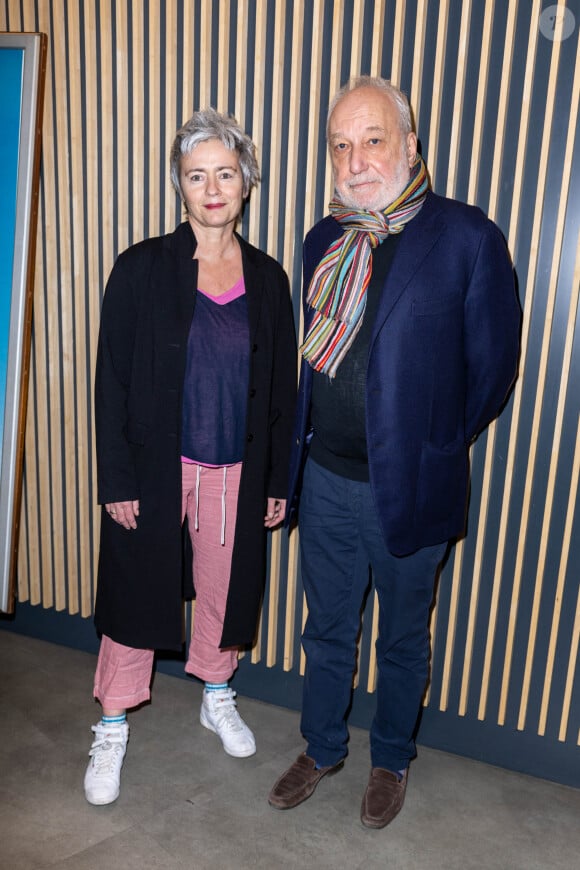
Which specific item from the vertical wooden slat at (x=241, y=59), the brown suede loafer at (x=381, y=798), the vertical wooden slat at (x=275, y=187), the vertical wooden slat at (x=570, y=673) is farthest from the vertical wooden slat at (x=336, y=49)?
the brown suede loafer at (x=381, y=798)

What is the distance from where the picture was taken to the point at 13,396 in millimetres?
2895

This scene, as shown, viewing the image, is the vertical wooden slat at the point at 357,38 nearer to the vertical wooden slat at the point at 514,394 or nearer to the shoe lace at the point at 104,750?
the vertical wooden slat at the point at 514,394

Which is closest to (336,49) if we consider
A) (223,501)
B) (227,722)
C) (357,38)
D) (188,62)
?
(357,38)

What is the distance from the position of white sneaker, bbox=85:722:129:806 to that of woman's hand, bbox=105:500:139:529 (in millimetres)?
661

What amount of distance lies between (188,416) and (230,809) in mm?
1163

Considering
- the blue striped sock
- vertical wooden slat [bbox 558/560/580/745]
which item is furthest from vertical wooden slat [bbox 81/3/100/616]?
vertical wooden slat [bbox 558/560/580/745]

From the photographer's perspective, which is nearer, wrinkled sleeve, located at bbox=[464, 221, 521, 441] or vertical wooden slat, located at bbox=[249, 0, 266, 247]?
wrinkled sleeve, located at bbox=[464, 221, 521, 441]

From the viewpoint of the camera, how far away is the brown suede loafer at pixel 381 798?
239 cm

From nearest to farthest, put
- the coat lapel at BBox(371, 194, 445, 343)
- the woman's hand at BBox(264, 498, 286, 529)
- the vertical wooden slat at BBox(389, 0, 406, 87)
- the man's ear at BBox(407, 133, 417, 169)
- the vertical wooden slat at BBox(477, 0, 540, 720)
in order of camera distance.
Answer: the coat lapel at BBox(371, 194, 445, 343), the man's ear at BBox(407, 133, 417, 169), the vertical wooden slat at BBox(477, 0, 540, 720), the vertical wooden slat at BBox(389, 0, 406, 87), the woman's hand at BBox(264, 498, 286, 529)

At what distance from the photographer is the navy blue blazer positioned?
211 centimetres

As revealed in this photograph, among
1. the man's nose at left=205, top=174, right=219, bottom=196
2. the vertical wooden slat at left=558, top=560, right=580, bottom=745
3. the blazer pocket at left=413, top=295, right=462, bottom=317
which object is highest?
the man's nose at left=205, top=174, right=219, bottom=196

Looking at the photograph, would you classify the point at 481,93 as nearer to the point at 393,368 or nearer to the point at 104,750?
the point at 393,368

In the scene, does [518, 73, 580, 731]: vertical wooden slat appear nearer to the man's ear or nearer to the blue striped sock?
the man's ear

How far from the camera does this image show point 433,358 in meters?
2.15
